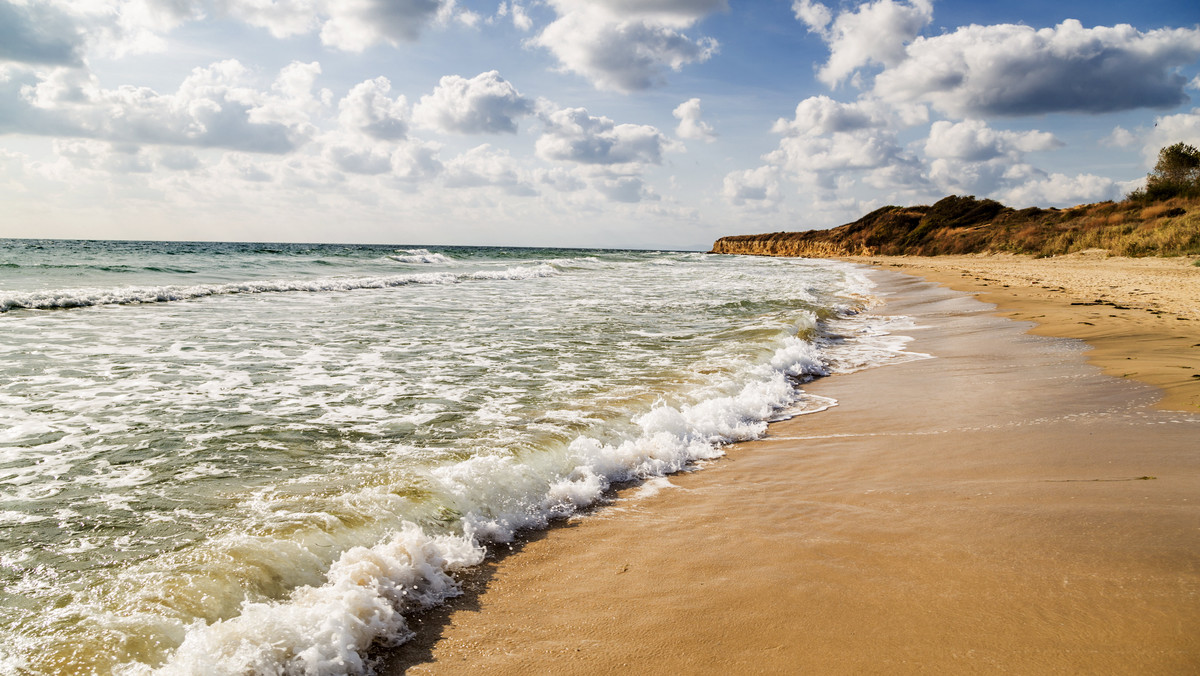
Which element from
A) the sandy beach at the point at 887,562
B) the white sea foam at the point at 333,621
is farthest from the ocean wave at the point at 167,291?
the sandy beach at the point at 887,562

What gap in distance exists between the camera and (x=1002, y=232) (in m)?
46.6

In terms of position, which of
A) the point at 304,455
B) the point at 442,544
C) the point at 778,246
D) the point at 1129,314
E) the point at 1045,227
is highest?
the point at 778,246

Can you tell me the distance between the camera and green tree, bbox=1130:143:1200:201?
3444 cm

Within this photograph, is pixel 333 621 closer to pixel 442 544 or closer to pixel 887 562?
pixel 442 544

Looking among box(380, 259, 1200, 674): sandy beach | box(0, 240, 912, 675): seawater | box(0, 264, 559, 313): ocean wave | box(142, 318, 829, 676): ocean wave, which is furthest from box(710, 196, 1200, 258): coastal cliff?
box(0, 264, 559, 313): ocean wave

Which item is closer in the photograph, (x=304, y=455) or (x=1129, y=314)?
(x=304, y=455)

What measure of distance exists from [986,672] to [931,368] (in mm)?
6418

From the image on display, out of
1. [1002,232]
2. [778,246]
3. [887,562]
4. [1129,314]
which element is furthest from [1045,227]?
[778,246]

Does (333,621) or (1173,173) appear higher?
(1173,173)

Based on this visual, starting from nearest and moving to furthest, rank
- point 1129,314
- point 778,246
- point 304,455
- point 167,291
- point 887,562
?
point 887,562, point 304,455, point 1129,314, point 167,291, point 778,246

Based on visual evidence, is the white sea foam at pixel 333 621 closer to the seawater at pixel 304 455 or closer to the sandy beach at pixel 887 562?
the seawater at pixel 304 455

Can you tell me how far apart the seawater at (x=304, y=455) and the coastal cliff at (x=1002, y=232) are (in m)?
24.7

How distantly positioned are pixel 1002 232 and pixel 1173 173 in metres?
11.0

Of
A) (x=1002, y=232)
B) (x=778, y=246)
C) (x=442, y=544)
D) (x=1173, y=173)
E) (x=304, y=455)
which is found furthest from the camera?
(x=778, y=246)
